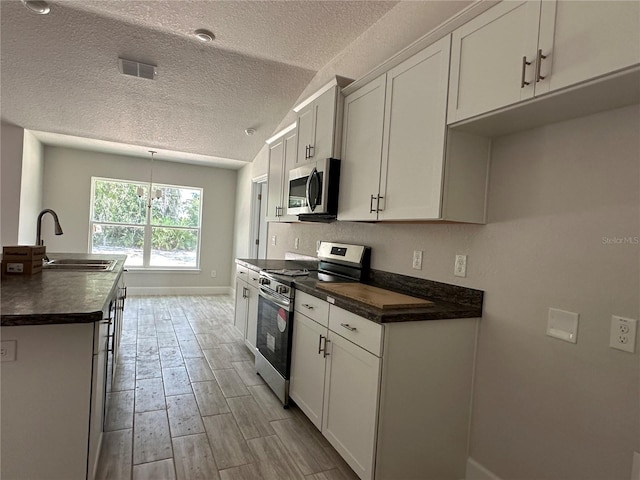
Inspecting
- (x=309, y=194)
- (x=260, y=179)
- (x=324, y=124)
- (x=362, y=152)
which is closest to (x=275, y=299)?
(x=309, y=194)

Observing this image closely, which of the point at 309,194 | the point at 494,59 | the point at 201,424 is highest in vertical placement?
the point at 494,59

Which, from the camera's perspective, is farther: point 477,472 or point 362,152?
point 362,152

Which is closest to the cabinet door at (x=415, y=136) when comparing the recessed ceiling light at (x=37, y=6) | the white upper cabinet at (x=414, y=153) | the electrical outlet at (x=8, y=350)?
the white upper cabinet at (x=414, y=153)

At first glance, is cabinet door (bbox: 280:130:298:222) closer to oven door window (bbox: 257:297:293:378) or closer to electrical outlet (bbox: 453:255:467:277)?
oven door window (bbox: 257:297:293:378)

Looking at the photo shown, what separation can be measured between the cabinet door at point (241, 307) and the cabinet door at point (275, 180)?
0.78m

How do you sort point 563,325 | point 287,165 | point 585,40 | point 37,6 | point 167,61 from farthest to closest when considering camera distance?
point 287,165, point 167,61, point 37,6, point 563,325, point 585,40

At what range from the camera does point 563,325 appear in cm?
150

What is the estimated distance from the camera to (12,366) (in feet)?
4.43

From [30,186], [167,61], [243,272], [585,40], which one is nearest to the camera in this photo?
[585,40]

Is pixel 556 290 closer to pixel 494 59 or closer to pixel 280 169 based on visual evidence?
pixel 494 59

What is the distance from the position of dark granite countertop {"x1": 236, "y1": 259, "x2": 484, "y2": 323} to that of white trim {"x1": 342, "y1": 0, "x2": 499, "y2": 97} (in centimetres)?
128

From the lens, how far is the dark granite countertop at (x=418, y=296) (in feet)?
5.50

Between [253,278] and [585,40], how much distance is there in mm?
2833

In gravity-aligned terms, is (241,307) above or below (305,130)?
below
